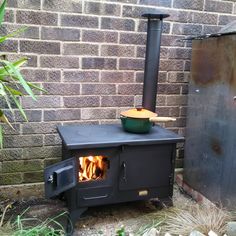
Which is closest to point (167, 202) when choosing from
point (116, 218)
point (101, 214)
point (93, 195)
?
point (116, 218)

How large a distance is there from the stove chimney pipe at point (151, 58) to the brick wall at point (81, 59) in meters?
0.23

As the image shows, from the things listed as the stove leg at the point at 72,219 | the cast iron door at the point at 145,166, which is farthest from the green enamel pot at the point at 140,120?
the stove leg at the point at 72,219

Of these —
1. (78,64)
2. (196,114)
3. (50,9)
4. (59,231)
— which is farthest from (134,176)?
(50,9)

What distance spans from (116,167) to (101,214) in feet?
1.62

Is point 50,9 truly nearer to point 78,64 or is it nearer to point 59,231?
point 78,64

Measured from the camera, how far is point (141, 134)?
2.22 metres

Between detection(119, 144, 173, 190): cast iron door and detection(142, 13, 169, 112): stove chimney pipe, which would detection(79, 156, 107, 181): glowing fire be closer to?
detection(119, 144, 173, 190): cast iron door

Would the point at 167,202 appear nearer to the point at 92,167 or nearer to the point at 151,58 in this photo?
the point at 92,167

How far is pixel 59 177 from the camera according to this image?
1864 mm

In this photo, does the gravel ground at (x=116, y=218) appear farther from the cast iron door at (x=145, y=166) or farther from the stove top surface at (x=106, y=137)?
the stove top surface at (x=106, y=137)

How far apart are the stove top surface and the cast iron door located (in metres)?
0.06

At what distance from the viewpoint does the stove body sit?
1.96 meters

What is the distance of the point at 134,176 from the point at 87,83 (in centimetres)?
96

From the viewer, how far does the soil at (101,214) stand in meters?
2.12
